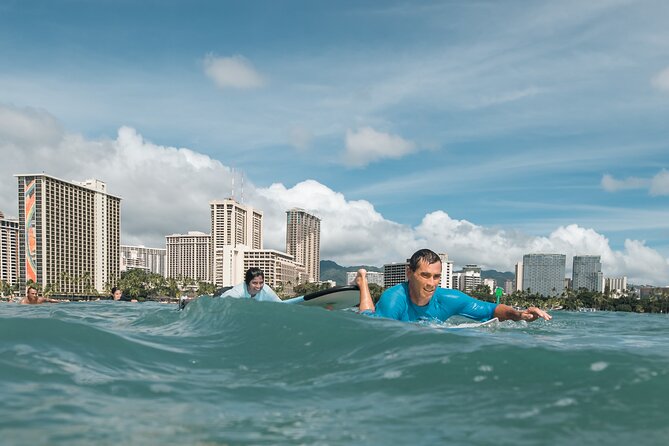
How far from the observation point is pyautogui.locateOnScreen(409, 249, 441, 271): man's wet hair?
671 cm

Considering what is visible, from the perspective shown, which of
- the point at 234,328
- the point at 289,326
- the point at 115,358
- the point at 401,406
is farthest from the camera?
the point at 234,328

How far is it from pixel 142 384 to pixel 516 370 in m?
2.80

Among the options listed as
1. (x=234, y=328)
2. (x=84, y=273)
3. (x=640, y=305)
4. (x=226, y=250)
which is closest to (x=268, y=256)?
(x=226, y=250)

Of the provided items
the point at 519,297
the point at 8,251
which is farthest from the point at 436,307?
the point at 8,251

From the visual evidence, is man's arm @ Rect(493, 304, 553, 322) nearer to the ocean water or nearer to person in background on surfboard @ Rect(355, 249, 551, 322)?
person in background on surfboard @ Rect(355, 249, 551, 322)

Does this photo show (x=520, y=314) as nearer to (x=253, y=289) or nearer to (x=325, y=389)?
(x=325, y=389)

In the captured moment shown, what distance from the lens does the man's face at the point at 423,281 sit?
6.70m

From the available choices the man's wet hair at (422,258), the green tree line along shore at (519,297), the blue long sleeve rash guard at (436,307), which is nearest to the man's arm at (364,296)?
the blue long sleeve rash guard at (436,307)

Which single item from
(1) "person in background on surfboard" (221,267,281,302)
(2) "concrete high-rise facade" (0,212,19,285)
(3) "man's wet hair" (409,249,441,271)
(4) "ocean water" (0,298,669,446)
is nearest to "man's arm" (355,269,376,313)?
(3) "man's wet hair" (409,249,441,271)

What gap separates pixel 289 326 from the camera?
6.12 m

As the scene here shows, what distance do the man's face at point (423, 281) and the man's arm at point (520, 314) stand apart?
34.7 inches

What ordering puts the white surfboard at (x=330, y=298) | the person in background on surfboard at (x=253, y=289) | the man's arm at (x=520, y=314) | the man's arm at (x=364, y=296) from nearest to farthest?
the man's arm at (x=520, y=314) → the man's arm at (x=364, y=296) → the person in background on surfboard at (x=253, y=289) → the white surfboard at (x=330, y=298)

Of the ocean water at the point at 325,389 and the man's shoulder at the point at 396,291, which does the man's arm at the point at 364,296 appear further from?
the ocean water at the point at 325,389

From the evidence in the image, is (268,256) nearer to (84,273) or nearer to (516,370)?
(84,273)
